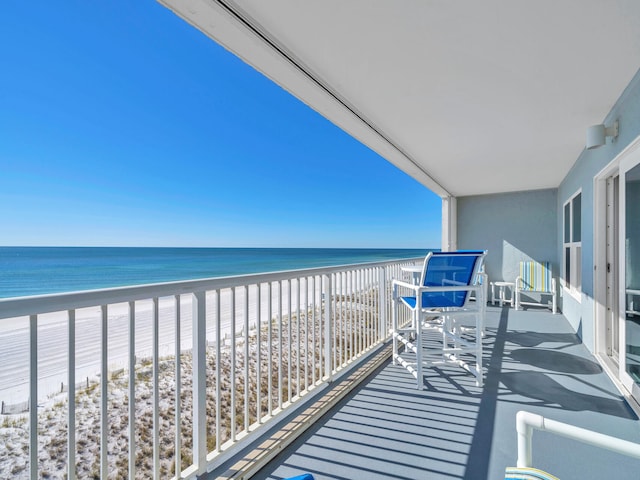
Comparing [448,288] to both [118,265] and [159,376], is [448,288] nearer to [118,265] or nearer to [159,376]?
[159,376]

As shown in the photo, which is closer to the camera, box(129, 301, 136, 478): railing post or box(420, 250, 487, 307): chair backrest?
box(129, 301, 136, 478): railing post

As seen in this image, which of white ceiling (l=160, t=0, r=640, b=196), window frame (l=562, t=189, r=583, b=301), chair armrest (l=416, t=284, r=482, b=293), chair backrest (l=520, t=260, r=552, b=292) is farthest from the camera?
chair backrest (l=520, t=260, r=552, b=292)

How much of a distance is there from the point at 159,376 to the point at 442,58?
2.49m

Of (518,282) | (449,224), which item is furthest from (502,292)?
(449,224)

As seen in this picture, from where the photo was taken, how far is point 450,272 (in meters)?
2.89

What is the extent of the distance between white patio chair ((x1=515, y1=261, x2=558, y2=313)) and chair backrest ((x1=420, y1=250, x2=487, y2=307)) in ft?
12.7

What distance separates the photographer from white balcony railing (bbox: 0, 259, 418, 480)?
1.10 metres

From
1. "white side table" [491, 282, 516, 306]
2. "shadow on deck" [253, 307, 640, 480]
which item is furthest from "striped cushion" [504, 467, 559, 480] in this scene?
"white side table" [491, 282, 516, 306]

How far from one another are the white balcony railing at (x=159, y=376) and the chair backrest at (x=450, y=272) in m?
0.69

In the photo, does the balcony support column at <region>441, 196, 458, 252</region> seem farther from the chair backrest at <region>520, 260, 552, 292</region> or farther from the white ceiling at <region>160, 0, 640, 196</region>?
the white ceiling at <region>160, 0, 640, 196</region>

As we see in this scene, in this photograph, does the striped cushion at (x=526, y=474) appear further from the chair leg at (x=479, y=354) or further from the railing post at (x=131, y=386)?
the chair leg at (x=479, y=354)

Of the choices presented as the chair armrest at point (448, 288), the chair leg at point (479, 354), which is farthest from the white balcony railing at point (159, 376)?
the chair leg at point (479, 354)

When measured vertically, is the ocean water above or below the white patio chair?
below

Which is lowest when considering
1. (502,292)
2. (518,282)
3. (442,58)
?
(502,292)
